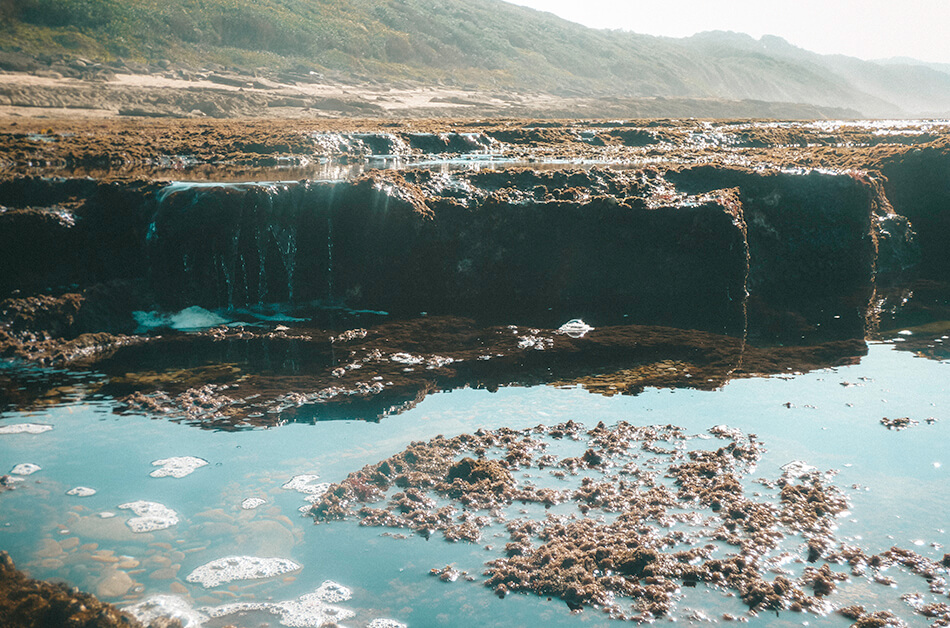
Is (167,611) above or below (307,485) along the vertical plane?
below

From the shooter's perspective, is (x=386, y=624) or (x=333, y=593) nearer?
(x=386, y=624)

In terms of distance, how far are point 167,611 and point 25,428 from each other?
7.20m

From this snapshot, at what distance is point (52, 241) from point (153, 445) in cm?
1278

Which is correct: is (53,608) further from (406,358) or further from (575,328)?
(575,328)

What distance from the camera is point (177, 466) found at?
11.7 meters

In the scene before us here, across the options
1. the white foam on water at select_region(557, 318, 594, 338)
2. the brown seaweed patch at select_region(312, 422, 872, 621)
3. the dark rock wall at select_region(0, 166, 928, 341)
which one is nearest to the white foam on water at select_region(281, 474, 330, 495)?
the brown seaweed patch at select_region(312, 422, 872, 621)

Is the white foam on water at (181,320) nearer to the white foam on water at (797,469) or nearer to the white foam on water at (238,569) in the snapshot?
the white foam on water at (238,569)

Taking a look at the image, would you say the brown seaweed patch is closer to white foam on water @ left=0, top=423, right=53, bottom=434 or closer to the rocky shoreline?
the rocky shoreline

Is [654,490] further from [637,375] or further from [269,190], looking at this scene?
[269,190]

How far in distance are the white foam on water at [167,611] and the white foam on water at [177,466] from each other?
130 inches

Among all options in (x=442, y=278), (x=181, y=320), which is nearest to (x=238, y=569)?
(x=181, y=320)

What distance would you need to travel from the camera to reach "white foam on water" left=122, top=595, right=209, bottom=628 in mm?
8023

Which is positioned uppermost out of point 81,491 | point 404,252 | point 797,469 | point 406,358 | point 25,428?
point 404,252

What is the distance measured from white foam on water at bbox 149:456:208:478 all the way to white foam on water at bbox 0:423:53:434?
3081mm
